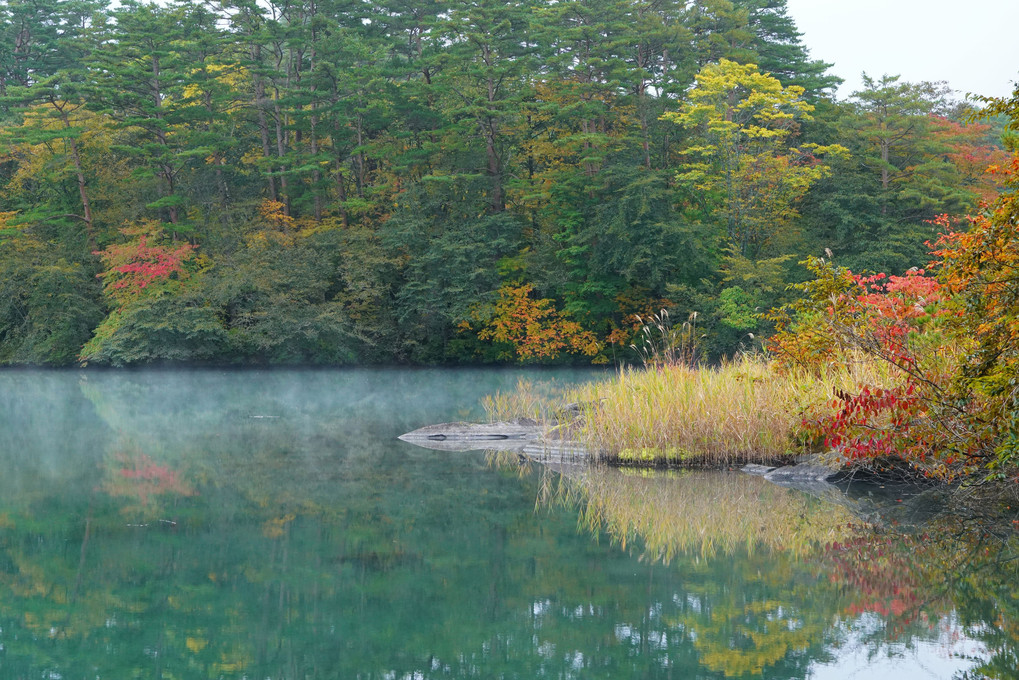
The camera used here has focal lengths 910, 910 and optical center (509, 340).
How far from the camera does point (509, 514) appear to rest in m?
7.90

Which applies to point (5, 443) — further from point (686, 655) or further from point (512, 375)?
point (512, 375)

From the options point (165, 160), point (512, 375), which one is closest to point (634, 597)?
point (512, 375)

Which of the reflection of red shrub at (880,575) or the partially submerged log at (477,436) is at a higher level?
the reflection of red shrub at (880,575)

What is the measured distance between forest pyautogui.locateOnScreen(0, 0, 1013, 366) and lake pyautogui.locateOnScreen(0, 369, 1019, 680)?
46.7 feet

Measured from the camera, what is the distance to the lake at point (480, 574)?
4609mm

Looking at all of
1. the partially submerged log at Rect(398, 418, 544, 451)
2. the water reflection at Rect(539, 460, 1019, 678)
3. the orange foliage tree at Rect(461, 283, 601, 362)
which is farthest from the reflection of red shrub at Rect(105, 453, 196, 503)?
the orange foliage tree at Rect(461, 283, 601, 362)

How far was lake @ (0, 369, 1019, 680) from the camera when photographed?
15.1 ft

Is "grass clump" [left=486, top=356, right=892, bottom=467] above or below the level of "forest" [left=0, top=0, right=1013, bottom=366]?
below

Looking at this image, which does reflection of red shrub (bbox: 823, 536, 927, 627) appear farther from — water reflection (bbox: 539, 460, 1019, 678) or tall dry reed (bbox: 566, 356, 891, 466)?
tall dry reed (bbox: 566, 356, 891, 466)

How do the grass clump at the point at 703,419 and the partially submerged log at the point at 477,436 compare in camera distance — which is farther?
the partially submerged log at the point at 477,436

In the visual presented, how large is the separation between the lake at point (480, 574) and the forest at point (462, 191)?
14.2m

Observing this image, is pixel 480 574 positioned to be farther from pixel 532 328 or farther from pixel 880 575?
pixel 532 328

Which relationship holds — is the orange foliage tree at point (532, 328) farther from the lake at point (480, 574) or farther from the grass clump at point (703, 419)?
the grass clump at point (703, 419)

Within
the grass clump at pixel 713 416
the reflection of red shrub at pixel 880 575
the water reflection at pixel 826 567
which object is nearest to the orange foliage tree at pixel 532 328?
the grass clump at pixel 713 416
